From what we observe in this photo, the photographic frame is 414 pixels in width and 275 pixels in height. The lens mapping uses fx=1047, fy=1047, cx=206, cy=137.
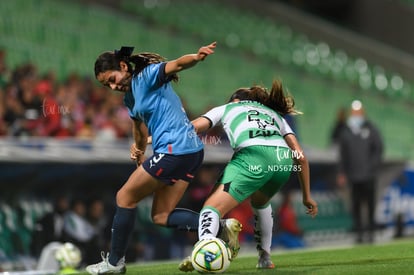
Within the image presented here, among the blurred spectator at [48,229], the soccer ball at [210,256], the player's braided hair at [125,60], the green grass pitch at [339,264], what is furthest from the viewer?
the blurred spectator at [48,229]

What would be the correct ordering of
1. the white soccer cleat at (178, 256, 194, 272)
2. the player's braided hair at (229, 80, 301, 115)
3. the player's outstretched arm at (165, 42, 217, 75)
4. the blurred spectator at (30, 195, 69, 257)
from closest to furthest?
the player's outstretched arm at (165, 42, 217, 75)
the white soccer cleat at (178, 256, 194, 272)
the player's braided hair at (229, 80, 301, 115)
the blurred spectator at (30, 195, 69, 257)

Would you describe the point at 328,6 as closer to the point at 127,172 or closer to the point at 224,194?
the point at 127,172

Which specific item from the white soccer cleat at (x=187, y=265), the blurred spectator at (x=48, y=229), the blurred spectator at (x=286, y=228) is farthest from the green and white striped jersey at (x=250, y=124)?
the blurred spectator at (x=286, y=228)

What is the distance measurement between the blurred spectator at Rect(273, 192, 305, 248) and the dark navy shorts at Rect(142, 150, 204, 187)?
9.89m

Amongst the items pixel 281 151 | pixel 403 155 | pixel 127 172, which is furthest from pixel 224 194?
pixel 403 155

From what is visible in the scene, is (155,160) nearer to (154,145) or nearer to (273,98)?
(154,145)

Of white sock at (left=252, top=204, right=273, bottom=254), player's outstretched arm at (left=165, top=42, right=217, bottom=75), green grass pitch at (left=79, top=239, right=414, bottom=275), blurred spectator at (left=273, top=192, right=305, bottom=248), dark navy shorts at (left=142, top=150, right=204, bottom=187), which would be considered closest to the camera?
player's outstretched arm at (left=165, top=42, right=217, bottom=75)

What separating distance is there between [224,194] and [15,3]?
600 inches

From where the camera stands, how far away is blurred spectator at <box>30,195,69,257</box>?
48.4 ft

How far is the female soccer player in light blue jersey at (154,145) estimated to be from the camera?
865 cm

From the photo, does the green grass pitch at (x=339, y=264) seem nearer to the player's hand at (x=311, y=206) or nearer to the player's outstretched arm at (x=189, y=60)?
the player's hand at (x=311, y=206)

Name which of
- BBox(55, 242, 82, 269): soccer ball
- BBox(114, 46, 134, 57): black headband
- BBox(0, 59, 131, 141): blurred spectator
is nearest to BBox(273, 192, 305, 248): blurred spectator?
BBox(0, 59, 131, 141): blurred spectator

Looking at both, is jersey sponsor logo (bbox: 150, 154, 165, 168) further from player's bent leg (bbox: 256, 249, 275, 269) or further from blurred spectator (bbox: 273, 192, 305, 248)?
blurred spectator (bbox: 273, 192, 305, 248)

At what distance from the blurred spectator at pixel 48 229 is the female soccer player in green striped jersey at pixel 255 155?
591cm
